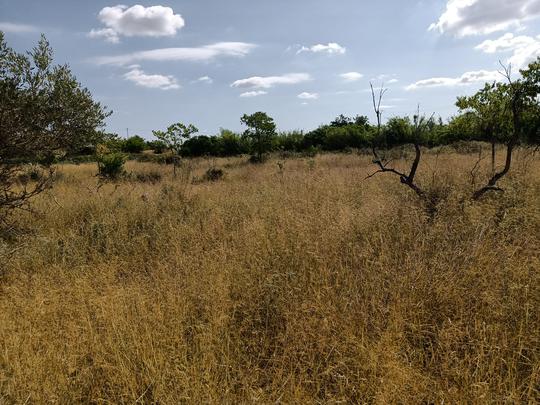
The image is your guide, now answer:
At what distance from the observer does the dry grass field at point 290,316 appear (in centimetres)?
224

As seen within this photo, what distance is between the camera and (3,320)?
3.05 meters

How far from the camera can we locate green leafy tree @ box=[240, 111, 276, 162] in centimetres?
2558

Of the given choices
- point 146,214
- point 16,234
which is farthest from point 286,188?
Answer: point 16,234

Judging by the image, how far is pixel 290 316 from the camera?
9.28 ft

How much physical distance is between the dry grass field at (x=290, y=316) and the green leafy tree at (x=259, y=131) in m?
21.1

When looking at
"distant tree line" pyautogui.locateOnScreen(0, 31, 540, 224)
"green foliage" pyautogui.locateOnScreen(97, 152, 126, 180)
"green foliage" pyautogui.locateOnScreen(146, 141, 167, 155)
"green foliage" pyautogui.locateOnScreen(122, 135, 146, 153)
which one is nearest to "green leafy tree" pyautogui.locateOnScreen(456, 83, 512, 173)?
"distant tree line" pyautogui.locateOnScreen(0, 31, 540, 224)

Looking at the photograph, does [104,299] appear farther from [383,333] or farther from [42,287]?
[383,333]

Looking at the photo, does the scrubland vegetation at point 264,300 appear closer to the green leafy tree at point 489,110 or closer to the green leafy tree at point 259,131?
the green leafy tree at point 489,110

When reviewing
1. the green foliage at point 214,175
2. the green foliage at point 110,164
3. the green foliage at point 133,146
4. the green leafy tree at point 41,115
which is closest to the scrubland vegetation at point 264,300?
the green leafy tree at point 41,115

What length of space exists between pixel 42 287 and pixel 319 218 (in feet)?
10.9

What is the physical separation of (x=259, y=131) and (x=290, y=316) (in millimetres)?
23814

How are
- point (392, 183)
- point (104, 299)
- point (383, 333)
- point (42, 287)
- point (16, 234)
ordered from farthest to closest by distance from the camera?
point (392, 183)
point (16, 234)
point (42, 287)
point (104, 299)
point (383, 333)

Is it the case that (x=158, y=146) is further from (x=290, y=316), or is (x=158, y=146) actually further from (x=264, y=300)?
(x=290, y=316)

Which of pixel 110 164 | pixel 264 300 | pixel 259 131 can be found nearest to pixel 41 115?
pixel 264 300
